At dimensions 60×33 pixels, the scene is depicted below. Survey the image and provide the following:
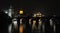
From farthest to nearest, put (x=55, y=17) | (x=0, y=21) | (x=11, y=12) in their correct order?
(x=11, y=12) → (x=55, y=17) → (x=0, y=21)

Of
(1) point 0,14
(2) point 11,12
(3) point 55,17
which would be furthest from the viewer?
(2) point 11,12

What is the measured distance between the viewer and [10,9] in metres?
22.2

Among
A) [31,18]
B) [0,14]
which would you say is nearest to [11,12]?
[31,18]

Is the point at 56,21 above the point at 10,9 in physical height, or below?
below

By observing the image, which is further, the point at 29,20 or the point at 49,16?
the point at 29,20

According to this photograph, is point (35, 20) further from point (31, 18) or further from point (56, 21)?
point (56, 21)

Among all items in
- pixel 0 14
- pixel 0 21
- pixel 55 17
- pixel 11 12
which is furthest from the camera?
pixel 11 12

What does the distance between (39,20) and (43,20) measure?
649 mm

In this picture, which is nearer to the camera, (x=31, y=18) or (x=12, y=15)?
(x=12, y=15)

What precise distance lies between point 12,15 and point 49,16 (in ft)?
13.1

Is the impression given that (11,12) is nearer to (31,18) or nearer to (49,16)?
(31,18)

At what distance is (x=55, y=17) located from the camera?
20.5 meters

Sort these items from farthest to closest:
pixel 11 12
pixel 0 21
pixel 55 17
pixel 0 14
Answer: pixel 11 12 < pixel 55 17 < pixel 0 14 < pixel 0 21

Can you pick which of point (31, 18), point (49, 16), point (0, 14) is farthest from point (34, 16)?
point (0, 14)
